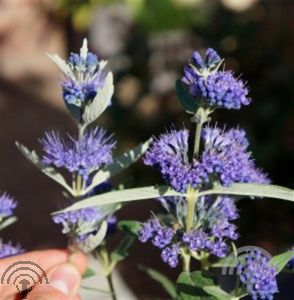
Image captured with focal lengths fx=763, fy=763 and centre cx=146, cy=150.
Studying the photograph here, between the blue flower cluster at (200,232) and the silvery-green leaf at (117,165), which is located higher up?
the silvery-green leaf at (117,165)

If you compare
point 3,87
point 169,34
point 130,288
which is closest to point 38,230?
point 130,288

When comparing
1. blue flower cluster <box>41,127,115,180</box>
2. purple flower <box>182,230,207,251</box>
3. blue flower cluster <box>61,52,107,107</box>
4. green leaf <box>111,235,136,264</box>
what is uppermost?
blue flower cluster <box>61,52,107,107</box>

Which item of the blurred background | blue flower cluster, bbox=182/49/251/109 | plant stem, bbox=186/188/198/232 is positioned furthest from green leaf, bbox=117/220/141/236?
the blurred background

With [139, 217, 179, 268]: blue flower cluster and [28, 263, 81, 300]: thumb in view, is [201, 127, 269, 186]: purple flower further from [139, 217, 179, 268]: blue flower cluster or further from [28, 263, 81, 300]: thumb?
[28, 263, 81, 300]: thumb

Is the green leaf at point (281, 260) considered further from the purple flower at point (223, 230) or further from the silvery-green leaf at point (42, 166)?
the silvery-green leaf at point (42, 166)

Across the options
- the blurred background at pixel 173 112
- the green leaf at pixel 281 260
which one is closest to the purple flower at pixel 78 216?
the green leaf at pixel 281 260

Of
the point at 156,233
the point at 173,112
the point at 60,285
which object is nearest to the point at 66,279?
the point at 60,285

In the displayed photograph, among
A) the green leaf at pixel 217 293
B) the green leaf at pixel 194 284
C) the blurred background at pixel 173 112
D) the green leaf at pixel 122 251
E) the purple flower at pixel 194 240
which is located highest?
the blurred background at pixel 173 112

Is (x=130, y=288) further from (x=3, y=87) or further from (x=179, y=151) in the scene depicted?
(x=3, y=87)
